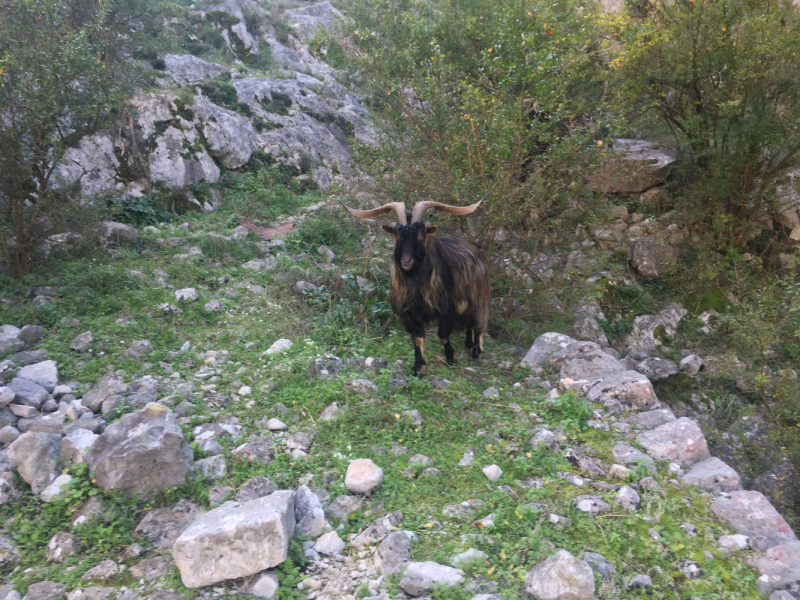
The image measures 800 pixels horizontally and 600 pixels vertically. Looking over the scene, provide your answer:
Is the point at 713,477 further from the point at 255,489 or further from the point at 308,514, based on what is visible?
the point at 255,489

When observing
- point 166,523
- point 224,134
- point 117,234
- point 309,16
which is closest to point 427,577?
point 166,523

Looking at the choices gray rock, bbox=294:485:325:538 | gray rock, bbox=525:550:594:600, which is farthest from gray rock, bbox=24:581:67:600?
gray rock, bbox=525:550:594:600

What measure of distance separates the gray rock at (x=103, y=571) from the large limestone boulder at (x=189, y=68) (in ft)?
46.0

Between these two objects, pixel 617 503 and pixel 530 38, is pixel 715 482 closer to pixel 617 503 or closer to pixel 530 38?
pixel 617 503

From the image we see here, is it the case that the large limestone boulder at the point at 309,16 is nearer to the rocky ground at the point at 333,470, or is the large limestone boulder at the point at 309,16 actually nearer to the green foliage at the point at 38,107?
the green foliage at the point at 38,107

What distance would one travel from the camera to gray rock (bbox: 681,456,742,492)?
139 inches

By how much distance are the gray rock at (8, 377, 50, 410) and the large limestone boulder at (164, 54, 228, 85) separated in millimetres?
12010

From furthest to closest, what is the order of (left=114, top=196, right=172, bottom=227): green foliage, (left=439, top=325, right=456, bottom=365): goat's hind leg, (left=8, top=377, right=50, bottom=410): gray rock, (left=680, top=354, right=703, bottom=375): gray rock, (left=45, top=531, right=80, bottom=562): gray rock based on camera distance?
1. (left=114, top=196, right=172, bottom=227): green foliage
2. (left=680, top=354, right=703, bottom=375): gray rock
3. (left=439, top=325, right=456, bottom=365): goat's hind leg
4. (left=8, top=377, right=50, bottom=410): gray rock
5. (left=45, top=531, right=80, bottom=562): gray rock

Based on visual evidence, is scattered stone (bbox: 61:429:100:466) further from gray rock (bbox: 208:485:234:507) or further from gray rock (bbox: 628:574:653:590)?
gray rock (bbox: 628:574:653:590)

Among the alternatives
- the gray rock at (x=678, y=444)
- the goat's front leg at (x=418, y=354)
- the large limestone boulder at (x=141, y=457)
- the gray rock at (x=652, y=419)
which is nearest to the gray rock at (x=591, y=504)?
the gray rock at (x=678, y=444)

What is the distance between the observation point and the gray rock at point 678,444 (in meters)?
3.94

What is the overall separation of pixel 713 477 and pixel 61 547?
14.3 ft

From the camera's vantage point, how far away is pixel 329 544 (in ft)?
10.3

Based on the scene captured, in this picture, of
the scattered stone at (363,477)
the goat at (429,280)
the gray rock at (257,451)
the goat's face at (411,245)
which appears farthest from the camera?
the goat at (429,280)
